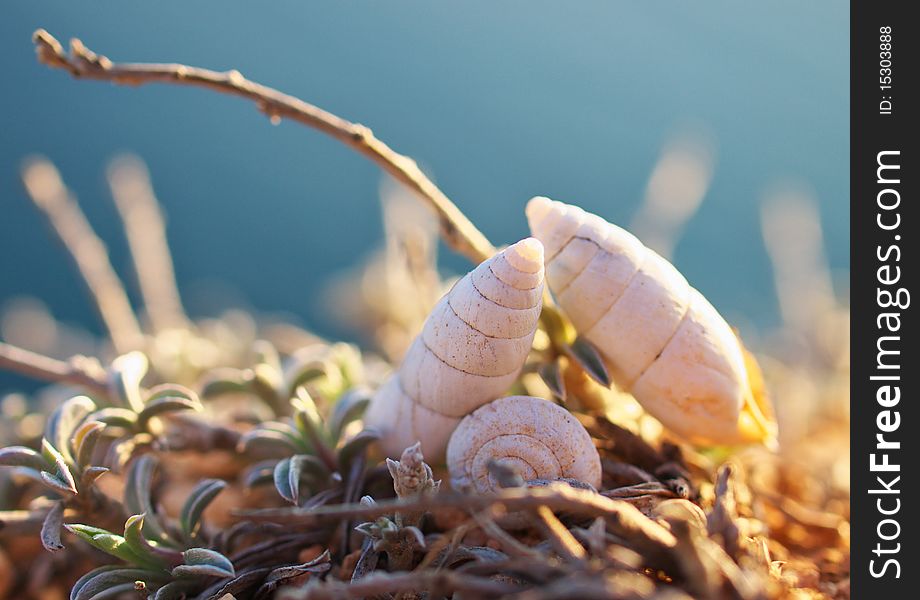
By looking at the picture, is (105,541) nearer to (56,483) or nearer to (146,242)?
(56,483)

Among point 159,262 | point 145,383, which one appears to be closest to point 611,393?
point 145,383

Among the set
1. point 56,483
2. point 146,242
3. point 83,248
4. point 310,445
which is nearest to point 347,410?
point 310,445

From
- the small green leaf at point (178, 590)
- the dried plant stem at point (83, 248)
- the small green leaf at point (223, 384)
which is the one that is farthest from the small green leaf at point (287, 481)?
the dried plant stem at point (83, 248)

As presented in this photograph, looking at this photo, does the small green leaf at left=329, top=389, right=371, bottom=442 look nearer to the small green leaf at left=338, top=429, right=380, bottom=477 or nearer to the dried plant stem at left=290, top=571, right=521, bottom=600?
the small green leaf at left=338, top=429, right=380, bottom=477

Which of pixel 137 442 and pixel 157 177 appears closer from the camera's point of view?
pixel 137 442

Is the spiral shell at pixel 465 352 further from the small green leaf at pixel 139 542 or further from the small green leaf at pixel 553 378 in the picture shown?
the small green leaf at pixel 139 542
